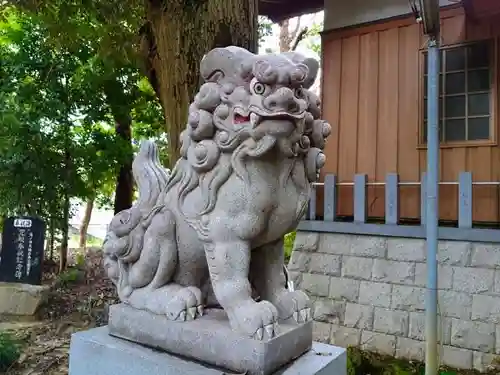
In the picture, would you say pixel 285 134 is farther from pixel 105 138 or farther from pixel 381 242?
pixel 105 138

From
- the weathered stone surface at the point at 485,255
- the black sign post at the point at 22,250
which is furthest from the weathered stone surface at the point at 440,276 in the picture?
the black sign post at the point at 22,250

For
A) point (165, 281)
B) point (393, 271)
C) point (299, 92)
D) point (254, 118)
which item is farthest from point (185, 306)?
point (393, 271)

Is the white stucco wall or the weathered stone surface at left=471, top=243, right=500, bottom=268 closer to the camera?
the weathered stone surface at left=471, top=243, right=500, bottom=268

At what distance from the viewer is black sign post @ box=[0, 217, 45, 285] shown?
195 inches

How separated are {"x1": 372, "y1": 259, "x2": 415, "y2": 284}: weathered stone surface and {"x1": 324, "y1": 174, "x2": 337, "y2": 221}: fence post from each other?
593 mm

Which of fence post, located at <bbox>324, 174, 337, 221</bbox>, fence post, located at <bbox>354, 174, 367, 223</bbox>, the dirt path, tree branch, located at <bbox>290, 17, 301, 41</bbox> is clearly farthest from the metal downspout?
tree branch, located at <bbox>290, 17, 301, 41</bbox>

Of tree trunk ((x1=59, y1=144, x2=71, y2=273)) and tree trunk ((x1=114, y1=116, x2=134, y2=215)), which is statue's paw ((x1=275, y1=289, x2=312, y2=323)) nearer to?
tree trunk ((x1=59, y1=144, x2=71, y2=273))

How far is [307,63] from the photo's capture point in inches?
55.3

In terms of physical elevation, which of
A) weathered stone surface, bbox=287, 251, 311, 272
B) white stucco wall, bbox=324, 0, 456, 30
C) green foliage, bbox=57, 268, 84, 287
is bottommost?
green foliage, bbox=57, 268, 84, 287

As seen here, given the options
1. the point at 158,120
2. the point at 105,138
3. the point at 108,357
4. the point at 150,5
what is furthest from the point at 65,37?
the point at 108,357

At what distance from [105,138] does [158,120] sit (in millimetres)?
889

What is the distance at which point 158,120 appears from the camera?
638cm

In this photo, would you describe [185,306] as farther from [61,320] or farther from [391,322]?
[61,320]

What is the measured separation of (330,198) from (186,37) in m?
2.01
